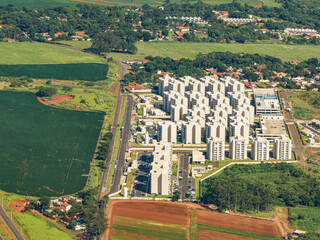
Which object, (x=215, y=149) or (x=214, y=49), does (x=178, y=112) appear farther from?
(x=214, y=49)

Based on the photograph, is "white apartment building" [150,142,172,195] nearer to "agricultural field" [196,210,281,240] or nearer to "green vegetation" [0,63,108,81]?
"agricultural field" [196,210,281,240]

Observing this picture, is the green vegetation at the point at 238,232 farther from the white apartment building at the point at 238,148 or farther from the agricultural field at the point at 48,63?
the agricultural field at the point at 48,63

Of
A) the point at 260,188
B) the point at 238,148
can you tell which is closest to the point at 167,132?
the point at 238,148

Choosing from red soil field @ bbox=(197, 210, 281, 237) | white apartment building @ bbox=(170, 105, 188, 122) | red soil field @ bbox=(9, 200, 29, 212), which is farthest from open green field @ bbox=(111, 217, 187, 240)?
white apartment building @ bbox=(170, 105, 188, 122)

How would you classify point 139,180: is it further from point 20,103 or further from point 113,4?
point 113,4

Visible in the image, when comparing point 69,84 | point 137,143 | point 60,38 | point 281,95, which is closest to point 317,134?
point 281,95

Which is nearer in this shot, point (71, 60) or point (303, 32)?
point (71, 60)
